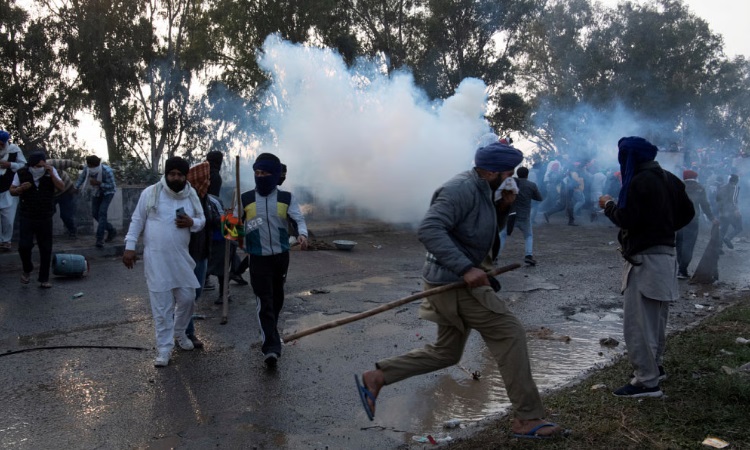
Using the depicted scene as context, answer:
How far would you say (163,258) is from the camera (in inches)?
219

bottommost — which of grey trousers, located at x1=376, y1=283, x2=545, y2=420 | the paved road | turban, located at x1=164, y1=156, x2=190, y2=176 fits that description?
the paved road

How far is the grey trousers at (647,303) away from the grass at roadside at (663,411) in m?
0.22

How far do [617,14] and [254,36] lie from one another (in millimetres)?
23271

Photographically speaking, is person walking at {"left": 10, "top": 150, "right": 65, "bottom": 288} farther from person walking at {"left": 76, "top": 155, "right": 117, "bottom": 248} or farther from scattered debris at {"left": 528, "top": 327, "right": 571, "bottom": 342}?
scattered debris at {"left": 528, "top": 327, "right": 571, "bottom": 342}

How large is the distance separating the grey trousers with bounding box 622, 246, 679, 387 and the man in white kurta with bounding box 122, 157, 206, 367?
11.6ft

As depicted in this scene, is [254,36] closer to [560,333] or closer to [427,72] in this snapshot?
[427,72]

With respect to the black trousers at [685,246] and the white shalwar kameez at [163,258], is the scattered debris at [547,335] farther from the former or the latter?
the black trousers at [685,246]

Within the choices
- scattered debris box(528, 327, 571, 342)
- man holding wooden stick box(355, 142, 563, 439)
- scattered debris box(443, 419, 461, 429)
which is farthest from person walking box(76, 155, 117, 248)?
man holding wooden stick box(355, 142, 563, 439)

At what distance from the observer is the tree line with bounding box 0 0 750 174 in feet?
63.7

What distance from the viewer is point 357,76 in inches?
800

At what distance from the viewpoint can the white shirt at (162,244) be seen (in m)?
5.54

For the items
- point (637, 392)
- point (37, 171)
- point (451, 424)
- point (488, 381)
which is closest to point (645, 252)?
point (637, 392)

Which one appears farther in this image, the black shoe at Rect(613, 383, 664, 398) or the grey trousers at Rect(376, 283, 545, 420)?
the black shoe at Rect(613, 383, 664, 398)

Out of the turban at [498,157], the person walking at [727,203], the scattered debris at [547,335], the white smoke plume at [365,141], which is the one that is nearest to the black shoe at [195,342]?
the scattered debris at [547,335]
